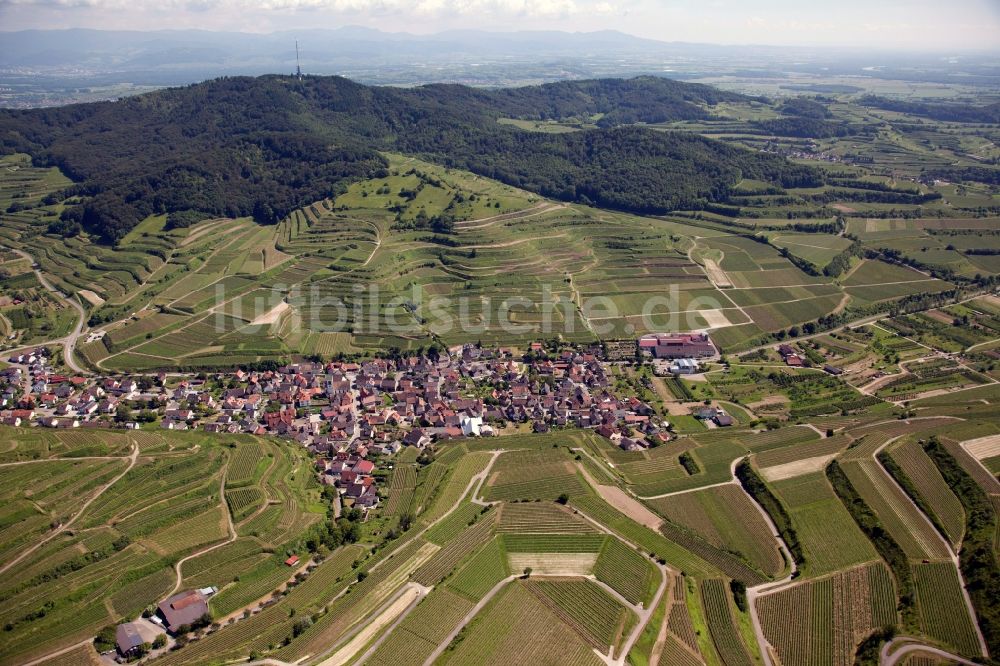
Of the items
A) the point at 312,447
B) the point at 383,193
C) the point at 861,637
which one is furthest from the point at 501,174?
the point at 861,637

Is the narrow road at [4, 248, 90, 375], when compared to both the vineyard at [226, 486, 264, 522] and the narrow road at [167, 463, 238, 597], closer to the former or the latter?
the narrow road at [167, 463, 238, 597]

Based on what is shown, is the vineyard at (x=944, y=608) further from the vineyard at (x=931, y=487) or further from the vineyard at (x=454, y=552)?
the vineyard at (x=454, y=552)

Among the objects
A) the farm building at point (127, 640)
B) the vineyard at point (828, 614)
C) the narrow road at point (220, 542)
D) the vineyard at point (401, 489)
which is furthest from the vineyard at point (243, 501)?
the vineyard at point (828, 614)

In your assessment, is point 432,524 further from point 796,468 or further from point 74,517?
point 796,468

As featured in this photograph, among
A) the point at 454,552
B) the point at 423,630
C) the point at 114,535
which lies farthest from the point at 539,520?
the point at 114,535

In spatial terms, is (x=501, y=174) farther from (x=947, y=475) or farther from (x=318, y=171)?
(x=947, y=475)

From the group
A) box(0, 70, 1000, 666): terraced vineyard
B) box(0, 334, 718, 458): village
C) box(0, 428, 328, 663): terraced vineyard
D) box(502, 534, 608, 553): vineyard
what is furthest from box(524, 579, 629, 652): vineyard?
box(0, 334, 718, 458): village
